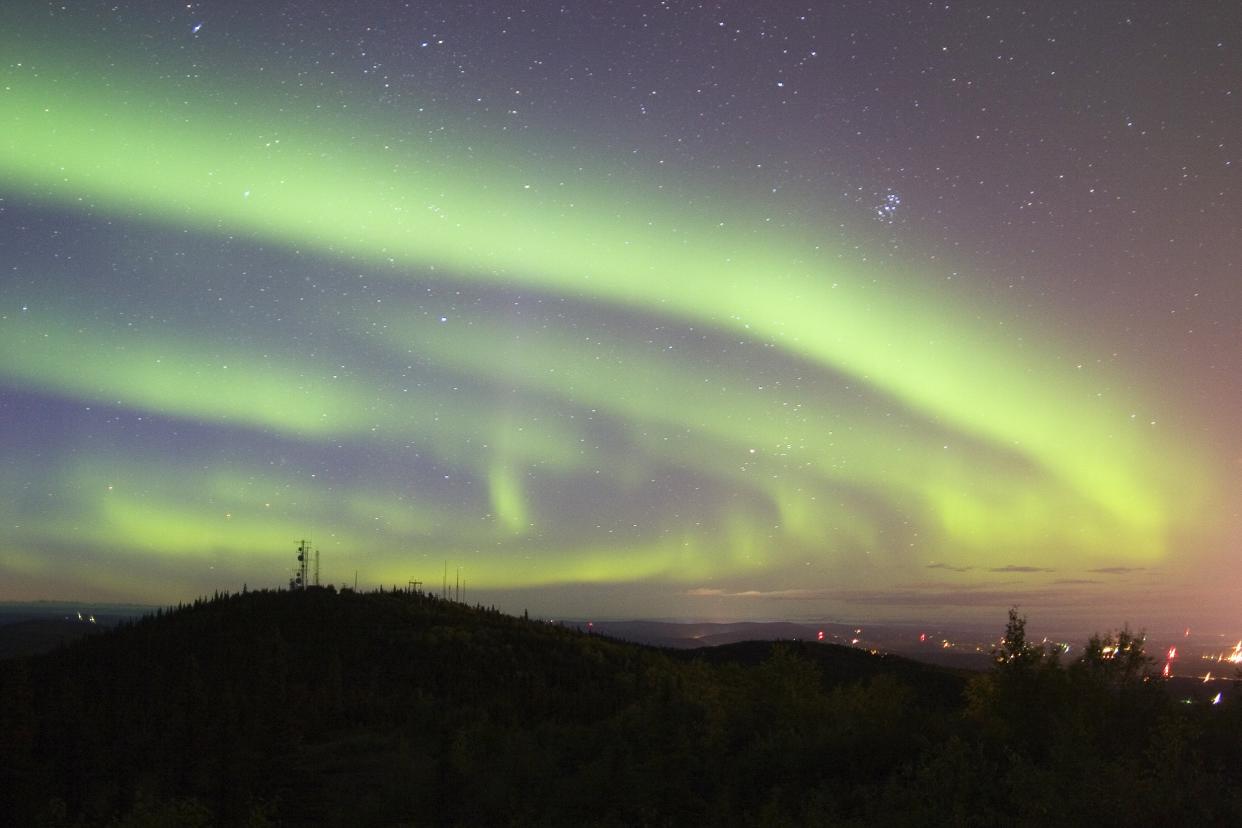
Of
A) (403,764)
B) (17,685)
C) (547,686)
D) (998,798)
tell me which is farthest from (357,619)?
(998,798)

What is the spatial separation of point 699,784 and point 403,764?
→ 52.4 ft

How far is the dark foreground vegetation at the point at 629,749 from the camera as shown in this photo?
55.4ft

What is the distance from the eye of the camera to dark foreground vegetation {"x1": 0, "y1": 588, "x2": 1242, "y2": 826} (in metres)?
16.9

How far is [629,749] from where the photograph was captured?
26156 millimetres

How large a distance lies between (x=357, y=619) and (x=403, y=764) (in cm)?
5072

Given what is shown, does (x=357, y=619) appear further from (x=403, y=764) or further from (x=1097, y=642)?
(x=1097, y=642)

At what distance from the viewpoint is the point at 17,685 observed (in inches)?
1657

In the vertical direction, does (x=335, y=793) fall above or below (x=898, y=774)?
below

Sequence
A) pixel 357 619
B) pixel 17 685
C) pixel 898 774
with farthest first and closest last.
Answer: pixel 357 619 < pixel 17 685 < pixel 898 774

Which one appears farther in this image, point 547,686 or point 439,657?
point 439,657

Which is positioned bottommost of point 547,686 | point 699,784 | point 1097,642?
point 547,686

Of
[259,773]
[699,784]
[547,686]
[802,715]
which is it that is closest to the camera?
[699,784]

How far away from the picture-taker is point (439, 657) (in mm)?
69875

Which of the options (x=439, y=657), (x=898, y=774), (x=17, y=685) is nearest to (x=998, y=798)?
(x=898, y=774)
